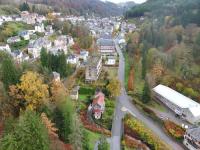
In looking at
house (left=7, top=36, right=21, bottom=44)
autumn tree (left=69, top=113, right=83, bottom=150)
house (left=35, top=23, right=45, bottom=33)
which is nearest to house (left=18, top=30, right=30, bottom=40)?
house (left=7, top=36, right=21, bottom=44)

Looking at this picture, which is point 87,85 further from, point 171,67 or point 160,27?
point 160,27

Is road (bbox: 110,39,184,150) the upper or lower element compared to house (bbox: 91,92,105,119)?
lower

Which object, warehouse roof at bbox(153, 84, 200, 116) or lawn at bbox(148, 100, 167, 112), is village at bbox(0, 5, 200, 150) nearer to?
warehouse roof at bbox(153, 84, 200, 116)

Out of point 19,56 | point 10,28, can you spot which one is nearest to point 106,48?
point 10,28

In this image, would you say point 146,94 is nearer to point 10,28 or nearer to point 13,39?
point 13,39

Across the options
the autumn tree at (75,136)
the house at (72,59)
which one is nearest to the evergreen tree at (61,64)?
the house at (72,59)

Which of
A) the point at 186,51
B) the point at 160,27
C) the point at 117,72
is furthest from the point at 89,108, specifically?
the point at 160,27

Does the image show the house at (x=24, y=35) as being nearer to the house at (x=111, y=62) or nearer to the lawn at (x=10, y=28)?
the lawn at (x=10, y=28)
